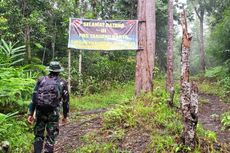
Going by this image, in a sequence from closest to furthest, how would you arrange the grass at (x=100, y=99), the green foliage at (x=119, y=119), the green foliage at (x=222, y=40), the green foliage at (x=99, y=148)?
the green foliage at (x=99, y=148)
the green foliage at (x=119, y=119)
the grass at (x=100, y=99)
the green foliage at (x=222, y=40)

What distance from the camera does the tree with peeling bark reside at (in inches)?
427

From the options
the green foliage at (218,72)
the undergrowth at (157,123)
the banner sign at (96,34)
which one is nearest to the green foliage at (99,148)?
the undergrowth at (157,123)

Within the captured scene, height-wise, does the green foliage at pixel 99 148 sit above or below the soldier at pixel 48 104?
below

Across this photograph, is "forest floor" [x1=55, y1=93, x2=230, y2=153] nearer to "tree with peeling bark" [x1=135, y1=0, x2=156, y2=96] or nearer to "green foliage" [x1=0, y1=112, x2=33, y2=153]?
"green foliage" [x1=0, y1=112, x2=33, y2=153]

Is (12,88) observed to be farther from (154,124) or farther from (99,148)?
(154,124)

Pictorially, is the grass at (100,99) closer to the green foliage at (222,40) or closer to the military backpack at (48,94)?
the green foliage at (222,40)

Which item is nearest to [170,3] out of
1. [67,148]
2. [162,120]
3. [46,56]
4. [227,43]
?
[227,43]

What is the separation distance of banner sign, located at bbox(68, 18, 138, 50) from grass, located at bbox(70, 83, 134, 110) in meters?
2.25

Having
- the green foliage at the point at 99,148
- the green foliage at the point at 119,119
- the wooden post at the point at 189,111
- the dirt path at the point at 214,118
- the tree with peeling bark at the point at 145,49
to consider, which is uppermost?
the tree with peeling bark at the point at 145,49

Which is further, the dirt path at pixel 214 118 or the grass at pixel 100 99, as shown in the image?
the grass at pixel 100 99

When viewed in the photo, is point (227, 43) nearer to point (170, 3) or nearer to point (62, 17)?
point (170, 3)

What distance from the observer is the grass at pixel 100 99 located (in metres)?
14.4

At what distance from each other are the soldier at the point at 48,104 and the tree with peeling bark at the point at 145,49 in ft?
14.8

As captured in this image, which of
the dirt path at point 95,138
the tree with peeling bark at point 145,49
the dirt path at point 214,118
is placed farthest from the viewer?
the tree with peeling bark at point 145,49
